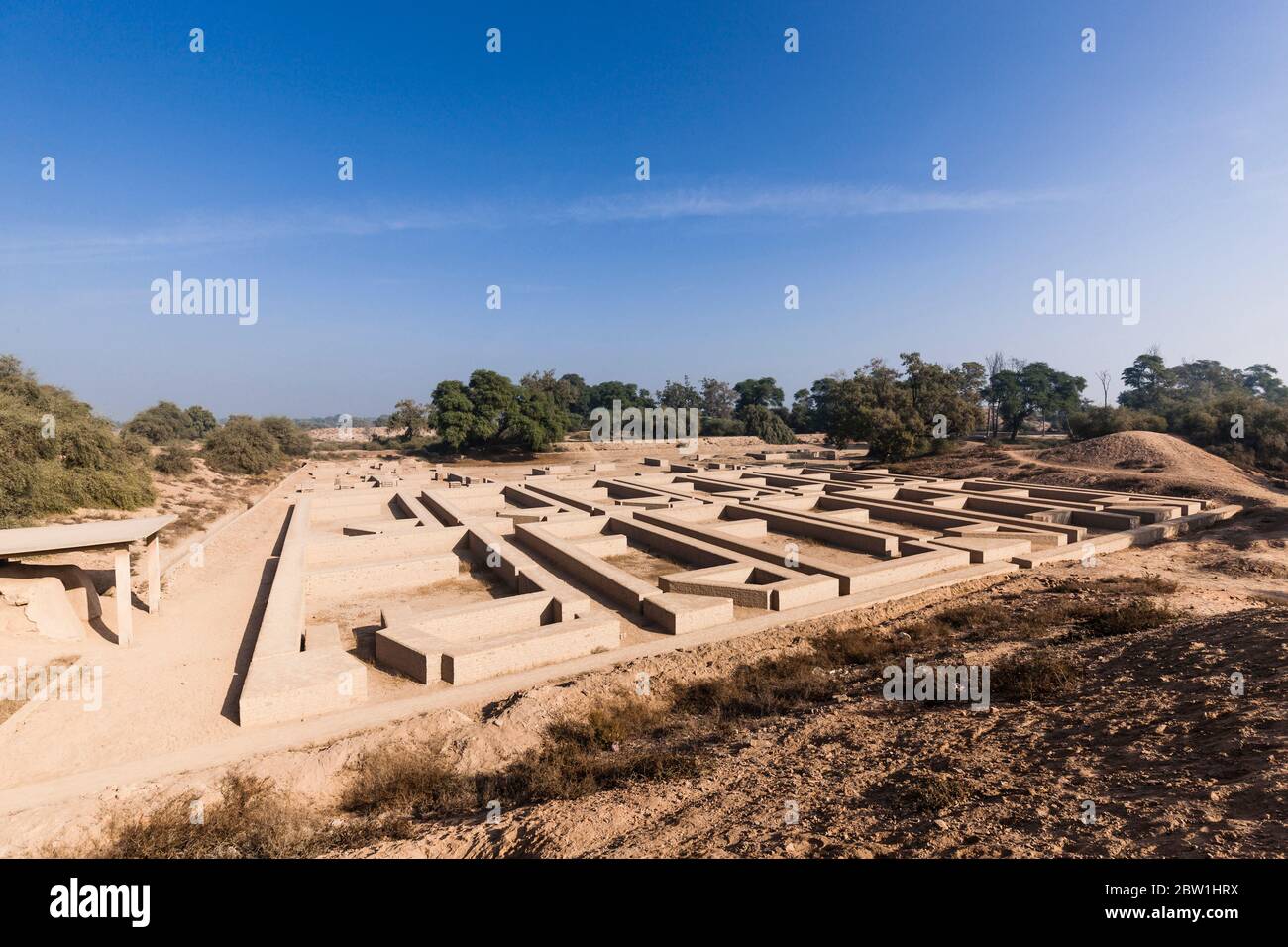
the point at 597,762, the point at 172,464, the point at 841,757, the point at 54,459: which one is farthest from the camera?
the point at 172,464

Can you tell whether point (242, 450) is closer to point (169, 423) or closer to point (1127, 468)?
point (169, 423)

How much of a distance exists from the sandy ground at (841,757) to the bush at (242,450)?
23145 mm

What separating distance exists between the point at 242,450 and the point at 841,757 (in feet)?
102

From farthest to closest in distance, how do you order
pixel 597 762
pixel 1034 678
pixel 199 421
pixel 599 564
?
1. pixel 199 421
2. pixel 599 564
3. pixel 1034 678
4. pixel 597 762

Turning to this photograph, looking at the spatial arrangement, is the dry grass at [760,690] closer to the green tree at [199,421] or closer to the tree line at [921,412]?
the tree line at [921,412]

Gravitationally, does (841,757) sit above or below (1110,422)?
below

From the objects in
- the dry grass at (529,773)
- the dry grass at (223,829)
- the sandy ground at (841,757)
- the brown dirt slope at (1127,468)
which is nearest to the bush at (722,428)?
the brown dirt slope at (1127,468)

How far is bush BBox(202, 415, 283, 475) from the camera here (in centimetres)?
2678

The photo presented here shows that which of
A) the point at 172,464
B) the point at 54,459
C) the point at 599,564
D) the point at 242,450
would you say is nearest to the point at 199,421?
the point at 242,450

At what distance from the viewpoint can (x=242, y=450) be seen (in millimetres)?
27500
